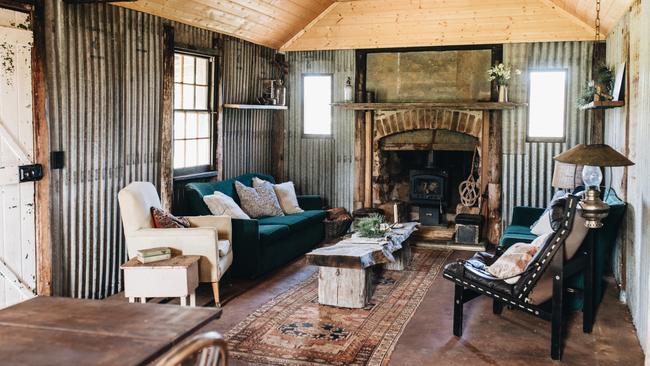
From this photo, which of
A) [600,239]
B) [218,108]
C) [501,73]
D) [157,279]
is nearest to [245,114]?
[218,108]

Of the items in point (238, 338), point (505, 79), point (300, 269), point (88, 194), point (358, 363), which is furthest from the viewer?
point (505, 79)

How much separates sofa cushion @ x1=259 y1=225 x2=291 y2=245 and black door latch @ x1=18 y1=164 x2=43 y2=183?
234 cm

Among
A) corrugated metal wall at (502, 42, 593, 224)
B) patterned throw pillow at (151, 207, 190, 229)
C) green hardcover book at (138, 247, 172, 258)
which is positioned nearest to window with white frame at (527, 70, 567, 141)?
corrugated metal wall at (502, 42, 593, 224)

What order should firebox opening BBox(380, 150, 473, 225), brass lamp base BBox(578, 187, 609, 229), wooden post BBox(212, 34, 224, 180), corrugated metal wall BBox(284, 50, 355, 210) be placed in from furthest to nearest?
corrugated metal wall BBox(284, 50, 355, 210) → firebox opening BBox(380, 150, 473, 225) → wooden post BBox(212, 34, 224, 180) → brass lamp base BBox(578, 187, 609, 229)

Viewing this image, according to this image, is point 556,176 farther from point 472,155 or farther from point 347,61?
point 347,61

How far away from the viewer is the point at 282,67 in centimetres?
974

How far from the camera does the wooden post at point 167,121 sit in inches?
273

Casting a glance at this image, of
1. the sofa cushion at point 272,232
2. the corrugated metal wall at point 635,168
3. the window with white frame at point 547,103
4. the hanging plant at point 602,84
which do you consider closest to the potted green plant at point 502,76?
the window with white frame at point 547,103

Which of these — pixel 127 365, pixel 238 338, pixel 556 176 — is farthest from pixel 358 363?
pixel 556 176

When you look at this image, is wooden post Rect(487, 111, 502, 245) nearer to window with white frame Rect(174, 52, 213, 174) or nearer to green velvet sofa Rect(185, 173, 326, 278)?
green velvet sofa Rect(185, 173, 326, 278)

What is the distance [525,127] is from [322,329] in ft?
15.9

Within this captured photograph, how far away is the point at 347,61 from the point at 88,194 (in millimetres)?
4781

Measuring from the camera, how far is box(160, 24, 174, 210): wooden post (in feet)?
22.7

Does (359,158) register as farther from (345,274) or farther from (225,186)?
(345,274)
